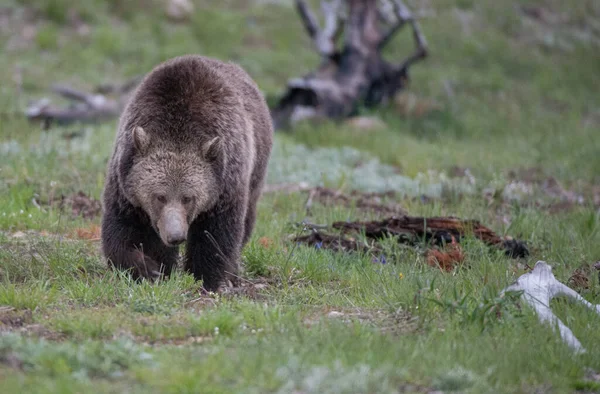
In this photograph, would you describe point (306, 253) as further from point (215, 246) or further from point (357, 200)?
point (357, 200)

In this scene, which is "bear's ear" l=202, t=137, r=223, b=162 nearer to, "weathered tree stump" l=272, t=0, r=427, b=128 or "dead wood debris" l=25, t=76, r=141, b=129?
"dead wood debris" l=25, t=76, r=141, b=129

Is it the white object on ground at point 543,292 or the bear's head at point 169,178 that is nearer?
the white object on ground at point 543,292

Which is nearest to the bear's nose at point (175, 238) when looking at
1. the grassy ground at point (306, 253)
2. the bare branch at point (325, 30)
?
the grassy ground at point (306, 253)

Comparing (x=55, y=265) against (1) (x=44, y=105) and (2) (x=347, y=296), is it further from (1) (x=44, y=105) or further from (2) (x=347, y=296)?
(1) (x=44, y=105)

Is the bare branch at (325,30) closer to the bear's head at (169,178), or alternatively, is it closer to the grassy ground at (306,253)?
the grassy ground at (306,253)

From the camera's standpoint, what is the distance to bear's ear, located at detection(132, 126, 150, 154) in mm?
5848

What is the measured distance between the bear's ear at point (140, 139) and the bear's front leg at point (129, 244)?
0.53m

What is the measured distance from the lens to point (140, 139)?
5.86 metres

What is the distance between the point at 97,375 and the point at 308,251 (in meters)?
2.93

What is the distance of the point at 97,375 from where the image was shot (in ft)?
13.1

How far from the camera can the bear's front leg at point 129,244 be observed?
6059 millimetres

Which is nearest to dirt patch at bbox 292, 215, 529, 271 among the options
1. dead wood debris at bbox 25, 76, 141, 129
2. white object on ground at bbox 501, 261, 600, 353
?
white object on ground at bbox 501, 261, 600, 353

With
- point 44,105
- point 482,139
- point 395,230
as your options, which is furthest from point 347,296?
point 482,139

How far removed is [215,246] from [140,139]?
936 millimetres
